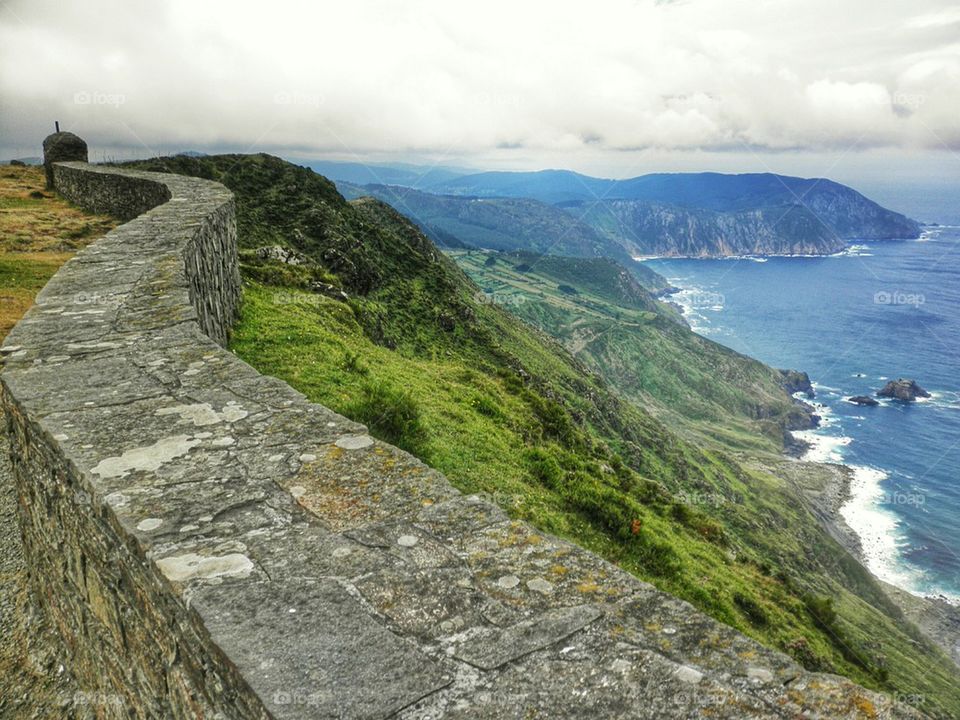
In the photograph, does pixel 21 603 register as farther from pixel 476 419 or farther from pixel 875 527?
pixel 875 527

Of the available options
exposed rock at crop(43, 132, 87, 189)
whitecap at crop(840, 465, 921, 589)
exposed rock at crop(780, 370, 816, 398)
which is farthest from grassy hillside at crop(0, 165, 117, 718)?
exposed rock at crop(780, 370, 816, 398)

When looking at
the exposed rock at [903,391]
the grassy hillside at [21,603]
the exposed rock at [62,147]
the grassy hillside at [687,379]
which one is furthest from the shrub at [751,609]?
the exposed rock at [903,391]

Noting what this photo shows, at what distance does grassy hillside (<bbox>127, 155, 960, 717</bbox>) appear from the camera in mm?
14719

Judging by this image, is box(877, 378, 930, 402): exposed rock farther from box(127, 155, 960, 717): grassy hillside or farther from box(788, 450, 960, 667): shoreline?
box(127, 155, 960, 717): grassy hillside

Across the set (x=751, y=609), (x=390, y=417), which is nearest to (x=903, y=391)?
(x=751, y=609)

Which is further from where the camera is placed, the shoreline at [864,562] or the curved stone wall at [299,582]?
the shoreline at [864,562]

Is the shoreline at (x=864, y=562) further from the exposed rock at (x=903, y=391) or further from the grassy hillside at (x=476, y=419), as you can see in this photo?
the exposed rock at (x=903, y=391)

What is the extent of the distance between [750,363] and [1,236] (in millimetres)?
188159

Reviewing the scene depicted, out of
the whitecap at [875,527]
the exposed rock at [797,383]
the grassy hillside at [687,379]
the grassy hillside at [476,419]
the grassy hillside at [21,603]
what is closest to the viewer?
the grassy hillside at [21,603]

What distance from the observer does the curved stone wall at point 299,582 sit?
3195mm

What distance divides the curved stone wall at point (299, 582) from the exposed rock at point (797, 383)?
191 m

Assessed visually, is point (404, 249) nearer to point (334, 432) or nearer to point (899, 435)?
point (334, 432)

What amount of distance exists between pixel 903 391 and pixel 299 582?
182 metres

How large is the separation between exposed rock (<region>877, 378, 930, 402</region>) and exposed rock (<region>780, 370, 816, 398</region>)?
823 inches
